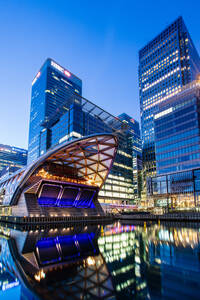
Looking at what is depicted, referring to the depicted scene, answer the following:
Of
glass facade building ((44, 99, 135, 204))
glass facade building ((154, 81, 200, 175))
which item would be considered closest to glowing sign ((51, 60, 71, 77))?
glass facade building ((44, 99, 135, 204))

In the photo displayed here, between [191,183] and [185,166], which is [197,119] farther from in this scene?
[191,183]

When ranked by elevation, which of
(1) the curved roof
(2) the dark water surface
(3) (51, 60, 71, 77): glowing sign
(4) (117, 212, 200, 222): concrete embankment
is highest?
(3) (51, 60, 71, 77): glowing sign

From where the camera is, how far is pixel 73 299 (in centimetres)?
634

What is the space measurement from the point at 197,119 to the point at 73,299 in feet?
280

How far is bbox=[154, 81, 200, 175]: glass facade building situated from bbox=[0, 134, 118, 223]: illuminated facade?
37.8 metres

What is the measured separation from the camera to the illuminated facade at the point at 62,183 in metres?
45.8

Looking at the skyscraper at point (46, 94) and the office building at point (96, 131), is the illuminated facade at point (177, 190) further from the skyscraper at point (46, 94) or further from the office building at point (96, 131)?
the skyscraper at point (46, 94)

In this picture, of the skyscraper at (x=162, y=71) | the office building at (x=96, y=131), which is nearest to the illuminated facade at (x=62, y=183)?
the office building at (x=96, y=131)

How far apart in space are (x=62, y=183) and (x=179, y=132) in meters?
56.9

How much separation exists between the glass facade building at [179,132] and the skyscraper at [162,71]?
46.2 m

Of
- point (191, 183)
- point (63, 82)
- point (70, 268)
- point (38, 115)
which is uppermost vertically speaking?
point (63, 82)

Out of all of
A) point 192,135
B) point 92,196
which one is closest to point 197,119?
point 192,135

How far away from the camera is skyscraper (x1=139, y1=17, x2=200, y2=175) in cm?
13612

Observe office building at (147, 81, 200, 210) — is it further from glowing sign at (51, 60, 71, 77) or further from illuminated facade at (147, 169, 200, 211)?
glowing sign at (51, 60, 71, 77)
